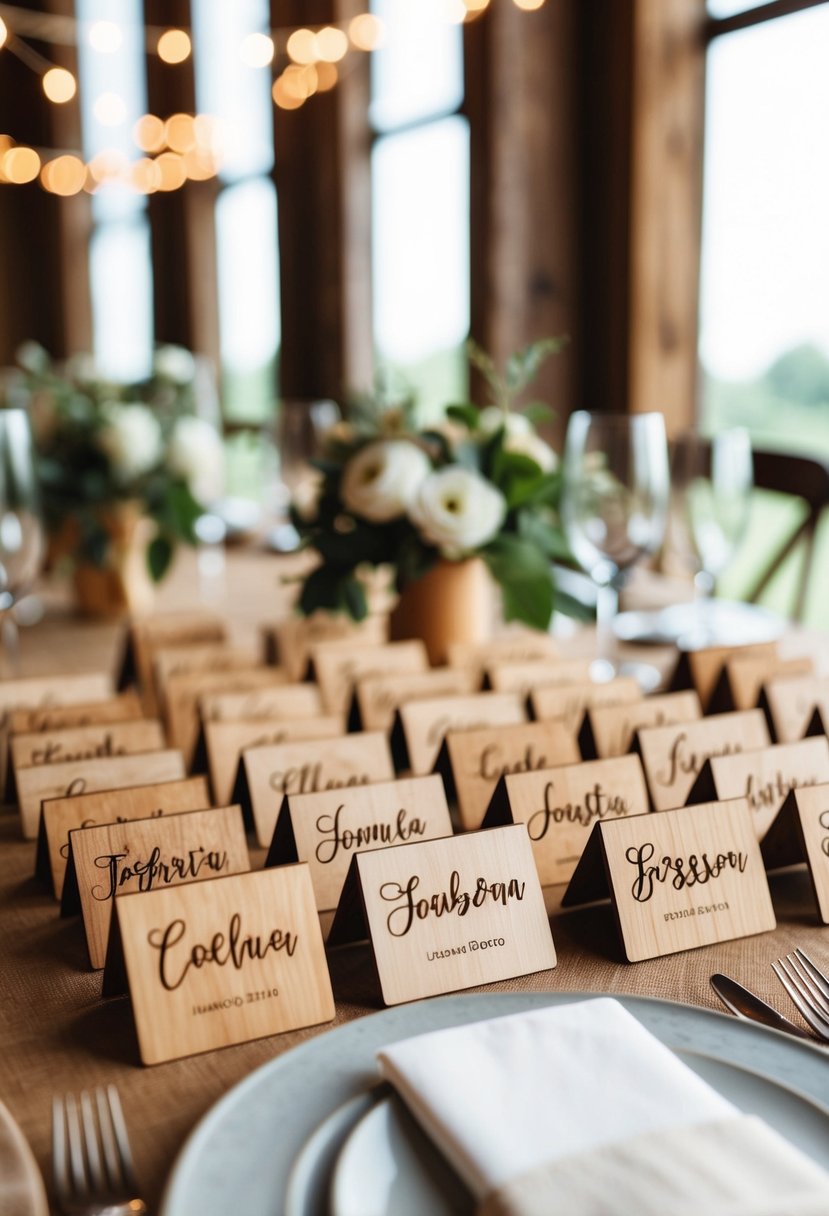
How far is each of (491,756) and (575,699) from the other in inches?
5.7

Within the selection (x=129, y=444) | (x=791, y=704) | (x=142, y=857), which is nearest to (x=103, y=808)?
(x=142, y=857)

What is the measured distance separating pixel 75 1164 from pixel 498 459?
929 mm

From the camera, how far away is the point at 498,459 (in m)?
1.29

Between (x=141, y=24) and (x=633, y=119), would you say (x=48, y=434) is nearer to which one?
(x=633, y=119)

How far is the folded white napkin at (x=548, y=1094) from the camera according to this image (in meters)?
0.42

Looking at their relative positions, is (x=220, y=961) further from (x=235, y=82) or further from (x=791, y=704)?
(x=235, y=82)

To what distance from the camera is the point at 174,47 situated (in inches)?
163

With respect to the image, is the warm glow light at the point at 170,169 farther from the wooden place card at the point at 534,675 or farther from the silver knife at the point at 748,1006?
the silver knife at the point at 748,1006

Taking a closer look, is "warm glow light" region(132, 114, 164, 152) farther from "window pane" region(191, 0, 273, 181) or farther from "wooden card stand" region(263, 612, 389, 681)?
"wooden card stand" region(263, 612, 389, 681)

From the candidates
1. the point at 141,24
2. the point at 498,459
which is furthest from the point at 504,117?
the point at 141,24

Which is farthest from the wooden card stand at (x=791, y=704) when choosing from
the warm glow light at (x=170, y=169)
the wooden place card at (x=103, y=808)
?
the warm glow light at (x=170, y=169)

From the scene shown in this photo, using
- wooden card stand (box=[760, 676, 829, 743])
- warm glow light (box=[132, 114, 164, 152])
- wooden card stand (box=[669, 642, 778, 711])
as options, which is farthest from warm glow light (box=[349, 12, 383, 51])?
wooden card stand (box=[760, 676, 829, 743])

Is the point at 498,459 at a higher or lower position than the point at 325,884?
higher

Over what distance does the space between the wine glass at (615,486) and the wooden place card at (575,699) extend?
28 cm
